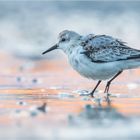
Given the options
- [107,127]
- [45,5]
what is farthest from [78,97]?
[45,5]

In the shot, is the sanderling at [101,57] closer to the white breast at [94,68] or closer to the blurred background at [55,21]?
the white breast at [94,68]

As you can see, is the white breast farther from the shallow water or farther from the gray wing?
the shallow water

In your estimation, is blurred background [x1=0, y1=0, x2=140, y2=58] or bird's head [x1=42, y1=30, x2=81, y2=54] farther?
blurred background [x1=0, y1=0, x2=140, y2=58]

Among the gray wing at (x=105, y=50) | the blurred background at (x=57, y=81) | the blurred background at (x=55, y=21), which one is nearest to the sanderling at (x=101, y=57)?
the gray wing at (x=105, y=50)

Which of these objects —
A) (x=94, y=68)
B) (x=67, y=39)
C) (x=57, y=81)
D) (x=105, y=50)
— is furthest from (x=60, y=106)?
(x=57, y=81)

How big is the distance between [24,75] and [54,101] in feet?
10.3

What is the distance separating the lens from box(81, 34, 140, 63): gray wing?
11625 millimetres

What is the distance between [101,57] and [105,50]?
0.60 ft

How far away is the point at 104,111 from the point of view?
9641 mm

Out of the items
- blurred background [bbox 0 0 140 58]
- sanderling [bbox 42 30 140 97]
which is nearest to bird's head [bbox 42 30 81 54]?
sanderling [bbox 42 30 140 97]

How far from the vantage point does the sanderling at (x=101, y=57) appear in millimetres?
11477

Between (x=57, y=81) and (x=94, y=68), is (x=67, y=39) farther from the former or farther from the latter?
(x=94, y=68)

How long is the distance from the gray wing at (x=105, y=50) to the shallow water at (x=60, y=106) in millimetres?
518

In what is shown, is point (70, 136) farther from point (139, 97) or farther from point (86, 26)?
point (86, 26)
